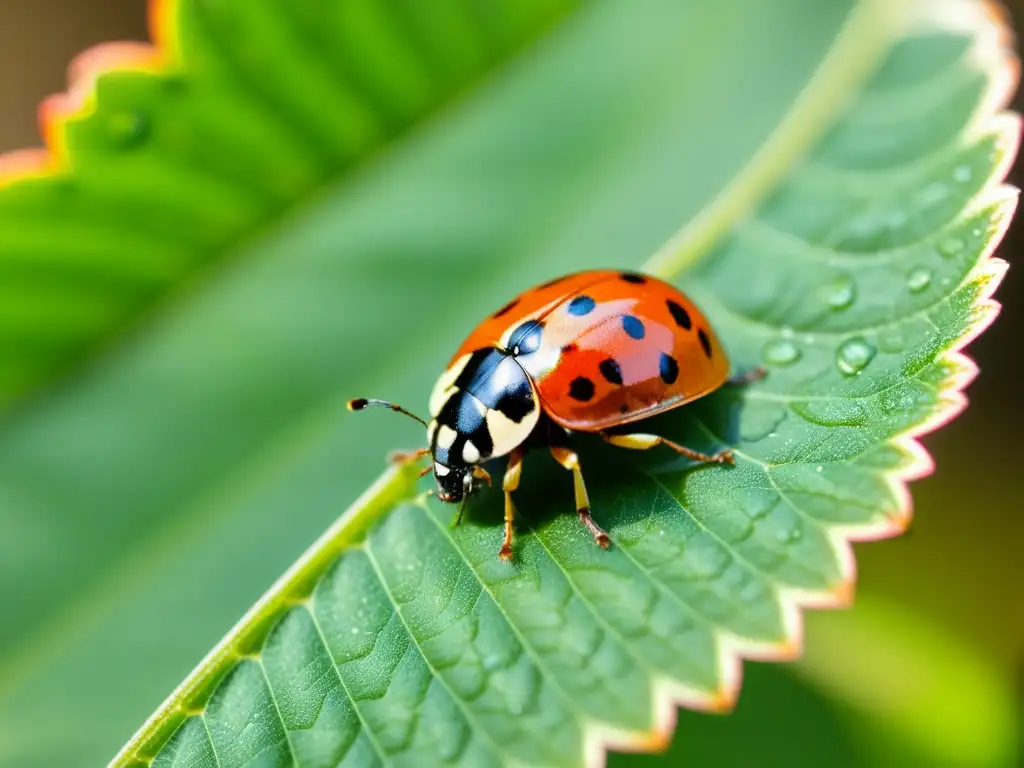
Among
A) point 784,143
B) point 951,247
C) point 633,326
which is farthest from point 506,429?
point 784,143

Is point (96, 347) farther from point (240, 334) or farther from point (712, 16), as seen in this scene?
point (712, 16)

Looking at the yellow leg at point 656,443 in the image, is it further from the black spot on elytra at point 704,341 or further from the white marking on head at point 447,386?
the white marking on head at point 447,386

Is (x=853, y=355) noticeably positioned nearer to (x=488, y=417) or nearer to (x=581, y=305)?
(x=581, y=305)

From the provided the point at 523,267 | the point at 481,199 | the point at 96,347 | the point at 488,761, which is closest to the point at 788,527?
the point at 488,761

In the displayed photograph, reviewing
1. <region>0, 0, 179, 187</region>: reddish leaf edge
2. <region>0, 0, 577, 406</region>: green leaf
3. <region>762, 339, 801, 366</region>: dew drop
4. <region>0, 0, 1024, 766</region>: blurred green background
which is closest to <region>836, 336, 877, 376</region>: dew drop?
<region>762, 339, 801, 366</region>: dew drop

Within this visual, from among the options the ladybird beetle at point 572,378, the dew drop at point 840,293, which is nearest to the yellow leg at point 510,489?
the ladybird beetle at point 572,378

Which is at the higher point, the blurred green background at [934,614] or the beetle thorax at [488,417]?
the beetle thorax at [488,417]
